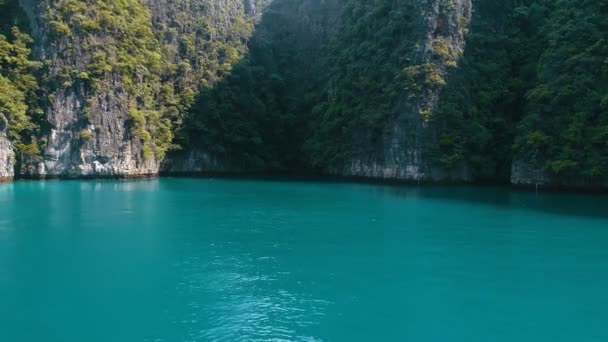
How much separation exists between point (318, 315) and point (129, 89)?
4661 cm

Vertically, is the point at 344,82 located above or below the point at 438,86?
above

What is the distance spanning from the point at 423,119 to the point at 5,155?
38477 millimetres

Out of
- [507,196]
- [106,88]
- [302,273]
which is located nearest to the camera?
[302,273]

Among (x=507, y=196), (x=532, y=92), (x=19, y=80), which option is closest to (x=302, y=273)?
(x=507, y=196)

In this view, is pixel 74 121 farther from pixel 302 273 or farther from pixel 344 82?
pixel 302 273

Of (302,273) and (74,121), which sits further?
(74,121)

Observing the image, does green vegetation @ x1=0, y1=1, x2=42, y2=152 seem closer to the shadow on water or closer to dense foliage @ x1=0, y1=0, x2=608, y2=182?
dense foliage @ x1=0, y1=0, x2=608, y2=182

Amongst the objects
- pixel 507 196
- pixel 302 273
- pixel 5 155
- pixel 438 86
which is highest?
pixel 438 86

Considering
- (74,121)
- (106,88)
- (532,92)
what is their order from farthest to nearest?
(106,88), (74,121), (532,92)

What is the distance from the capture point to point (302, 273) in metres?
16.2

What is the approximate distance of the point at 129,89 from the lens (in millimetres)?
53344

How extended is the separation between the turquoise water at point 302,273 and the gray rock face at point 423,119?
57.6ft

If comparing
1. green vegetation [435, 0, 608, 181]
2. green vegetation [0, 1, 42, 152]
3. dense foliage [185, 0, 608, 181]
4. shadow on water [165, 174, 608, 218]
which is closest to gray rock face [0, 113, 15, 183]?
green vegetation [0, 1, 42, 152]

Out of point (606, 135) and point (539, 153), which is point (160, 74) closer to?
point (539, 153)
